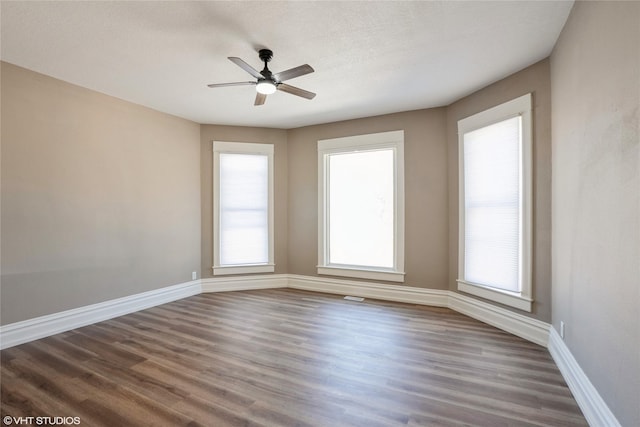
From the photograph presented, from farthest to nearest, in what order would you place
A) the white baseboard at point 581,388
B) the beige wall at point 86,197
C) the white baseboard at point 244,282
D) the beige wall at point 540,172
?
the white baseboard at point 244,282 → the beige wall at point 86,197 → the beige wall at point 540,172 → the white baseboard at point 581,388

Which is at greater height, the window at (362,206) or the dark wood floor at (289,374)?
the window at (362,206)

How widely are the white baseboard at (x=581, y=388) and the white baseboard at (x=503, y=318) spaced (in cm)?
21

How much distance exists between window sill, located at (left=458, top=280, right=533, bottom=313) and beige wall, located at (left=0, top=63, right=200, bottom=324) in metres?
4.08

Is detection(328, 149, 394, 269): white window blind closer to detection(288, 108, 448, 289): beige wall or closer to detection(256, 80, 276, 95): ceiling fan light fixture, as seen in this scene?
detection(288, 108, 448, 289): beige wall

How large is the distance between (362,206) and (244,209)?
2011mm

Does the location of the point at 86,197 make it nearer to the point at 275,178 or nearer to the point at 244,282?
the point at 244,282

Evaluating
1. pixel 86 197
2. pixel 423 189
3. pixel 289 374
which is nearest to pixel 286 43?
pixel 423 189

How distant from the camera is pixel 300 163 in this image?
4930 millimetres

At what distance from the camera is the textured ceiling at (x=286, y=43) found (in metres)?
2.05

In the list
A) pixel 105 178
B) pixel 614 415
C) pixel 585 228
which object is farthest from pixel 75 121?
pixel 614 415

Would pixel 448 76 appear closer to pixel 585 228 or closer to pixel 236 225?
pixel 585 228

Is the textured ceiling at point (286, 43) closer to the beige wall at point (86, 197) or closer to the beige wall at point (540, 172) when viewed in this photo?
the beige wall at point (540, 172)

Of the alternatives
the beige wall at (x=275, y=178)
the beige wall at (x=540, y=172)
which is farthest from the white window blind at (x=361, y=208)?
the beige wall at (x=540, y=172)

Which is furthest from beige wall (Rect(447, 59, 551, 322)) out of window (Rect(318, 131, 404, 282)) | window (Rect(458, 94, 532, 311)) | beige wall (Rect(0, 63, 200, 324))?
beige wall (Rect(0, 63, 200, 324))
